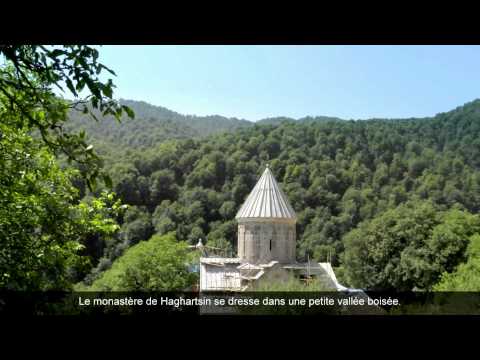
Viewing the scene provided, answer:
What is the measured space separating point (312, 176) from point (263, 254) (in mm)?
20964

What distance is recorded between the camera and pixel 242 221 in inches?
1033

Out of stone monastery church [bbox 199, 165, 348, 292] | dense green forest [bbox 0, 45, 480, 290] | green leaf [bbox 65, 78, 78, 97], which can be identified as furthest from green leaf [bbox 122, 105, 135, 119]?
stone monastery church [bbox 199, 165, 348, 292]

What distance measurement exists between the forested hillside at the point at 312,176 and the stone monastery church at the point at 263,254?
7935mm

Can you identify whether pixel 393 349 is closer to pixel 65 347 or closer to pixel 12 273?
pixel 65 347

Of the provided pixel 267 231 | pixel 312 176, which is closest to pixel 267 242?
pixel 267 231

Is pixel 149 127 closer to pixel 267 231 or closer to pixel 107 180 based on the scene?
pixel 267 231

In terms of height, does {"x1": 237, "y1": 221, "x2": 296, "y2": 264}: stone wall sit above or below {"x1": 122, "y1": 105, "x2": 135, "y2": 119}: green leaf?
below

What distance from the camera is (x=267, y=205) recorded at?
85.8 feet

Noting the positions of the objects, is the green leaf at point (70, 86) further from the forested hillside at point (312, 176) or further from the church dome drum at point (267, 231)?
the forested hillside at point (312, 176)

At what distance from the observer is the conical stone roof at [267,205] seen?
1016 inches

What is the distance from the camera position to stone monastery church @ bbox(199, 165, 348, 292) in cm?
2372

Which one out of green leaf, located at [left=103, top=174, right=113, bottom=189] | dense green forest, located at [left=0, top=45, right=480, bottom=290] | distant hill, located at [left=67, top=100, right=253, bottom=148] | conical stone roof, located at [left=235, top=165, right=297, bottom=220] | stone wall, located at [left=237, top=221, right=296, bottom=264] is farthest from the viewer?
distant hill, located at [left=67, top=100, right=253, bottom=148]

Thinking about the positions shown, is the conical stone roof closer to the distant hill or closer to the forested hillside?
the forested hillside
